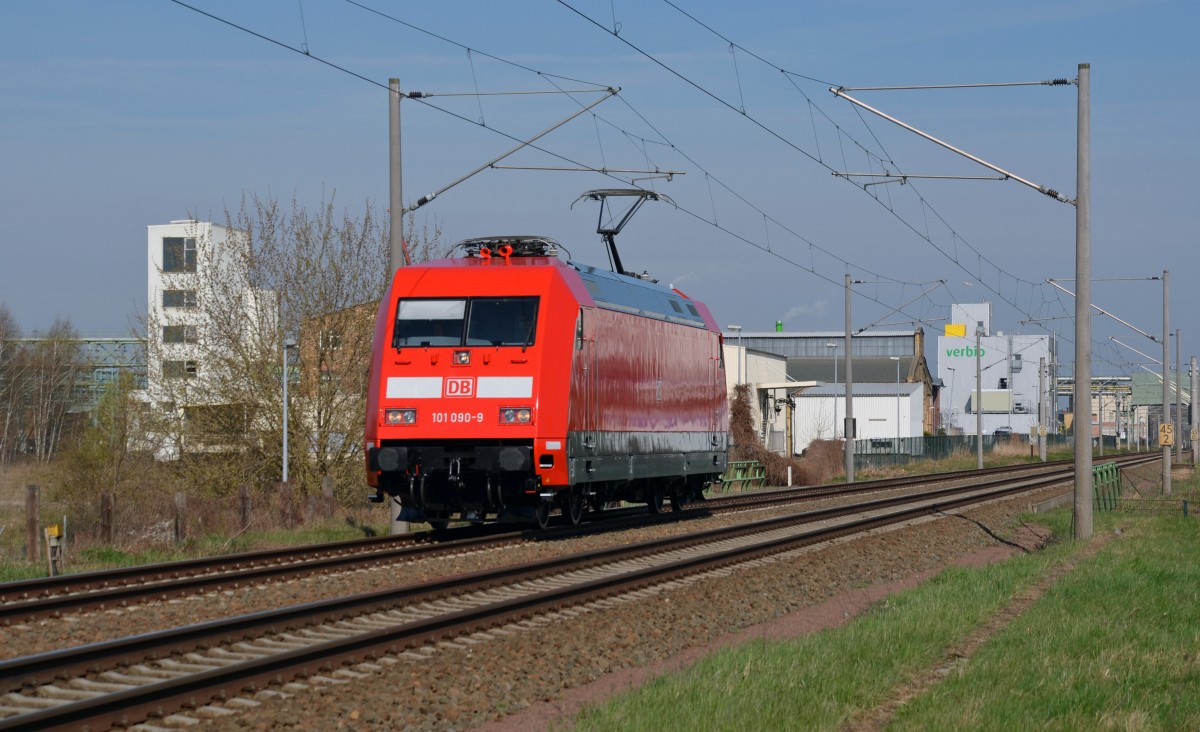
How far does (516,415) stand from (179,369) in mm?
16382

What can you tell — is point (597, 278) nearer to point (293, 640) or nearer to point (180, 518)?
point (180, 518)

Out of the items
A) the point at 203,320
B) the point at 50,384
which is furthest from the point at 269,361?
the point at 50,384

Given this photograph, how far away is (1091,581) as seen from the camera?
15797 millimetres

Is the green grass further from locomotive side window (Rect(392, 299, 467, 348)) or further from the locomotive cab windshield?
the locomotive cab windshield

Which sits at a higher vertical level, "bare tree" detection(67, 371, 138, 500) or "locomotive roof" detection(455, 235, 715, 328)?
"locomotive roof" detection(455, 235, 715, 328)

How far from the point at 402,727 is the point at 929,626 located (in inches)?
226

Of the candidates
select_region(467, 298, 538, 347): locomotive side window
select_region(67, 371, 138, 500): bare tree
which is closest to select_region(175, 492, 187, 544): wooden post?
select_region(467, 298, 538, 347): locomotive side window

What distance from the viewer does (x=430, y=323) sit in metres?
19.8

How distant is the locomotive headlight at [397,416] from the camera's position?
19.5m

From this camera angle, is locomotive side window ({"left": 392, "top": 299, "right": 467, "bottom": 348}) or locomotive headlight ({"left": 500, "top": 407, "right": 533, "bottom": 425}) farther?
locomotive side window ({"left": 392, "top": 299, "right": 467, "bottom": 348})

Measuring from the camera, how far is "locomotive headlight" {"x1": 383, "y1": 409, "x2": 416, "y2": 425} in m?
19.5

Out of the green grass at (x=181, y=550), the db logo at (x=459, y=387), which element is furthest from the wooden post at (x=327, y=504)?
the db logo at (x=459, y=387)

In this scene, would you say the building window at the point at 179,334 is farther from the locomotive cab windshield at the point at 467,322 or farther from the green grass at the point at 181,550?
the locomotive cab windshield at the point at 467,322

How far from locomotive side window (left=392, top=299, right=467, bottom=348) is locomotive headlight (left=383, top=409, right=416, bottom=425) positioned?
98 centimetres
